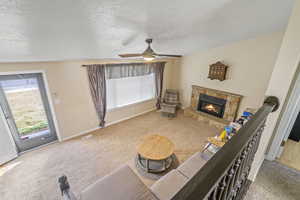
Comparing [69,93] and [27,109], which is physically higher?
[69,93]

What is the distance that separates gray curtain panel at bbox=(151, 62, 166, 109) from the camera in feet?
15.5

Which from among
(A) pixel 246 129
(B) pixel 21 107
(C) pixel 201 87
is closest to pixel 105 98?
(B) pixel 21 107

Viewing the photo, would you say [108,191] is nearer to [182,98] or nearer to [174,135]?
[174,135]

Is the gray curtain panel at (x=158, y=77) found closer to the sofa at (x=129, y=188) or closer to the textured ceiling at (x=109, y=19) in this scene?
the textured ceiling at (x=109, y=19)

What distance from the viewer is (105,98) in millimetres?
3775

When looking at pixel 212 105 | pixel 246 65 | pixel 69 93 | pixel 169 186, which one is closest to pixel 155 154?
pixel 169 186

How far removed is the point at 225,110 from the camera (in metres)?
4.14

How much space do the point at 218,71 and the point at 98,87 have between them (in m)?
3.51

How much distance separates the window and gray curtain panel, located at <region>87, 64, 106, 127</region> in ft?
0.77

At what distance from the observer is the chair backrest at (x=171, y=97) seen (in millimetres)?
5047

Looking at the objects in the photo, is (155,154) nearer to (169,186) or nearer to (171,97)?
(169,186)

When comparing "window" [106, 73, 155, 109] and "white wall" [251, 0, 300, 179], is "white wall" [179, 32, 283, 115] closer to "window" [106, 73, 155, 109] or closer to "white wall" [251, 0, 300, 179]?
"window" [106, 73, 155, 109]

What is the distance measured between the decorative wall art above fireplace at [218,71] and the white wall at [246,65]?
0.16 meters

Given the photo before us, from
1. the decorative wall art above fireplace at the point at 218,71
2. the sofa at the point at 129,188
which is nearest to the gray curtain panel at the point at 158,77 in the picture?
the decorative wall art above fireplace at the point at 218,71
